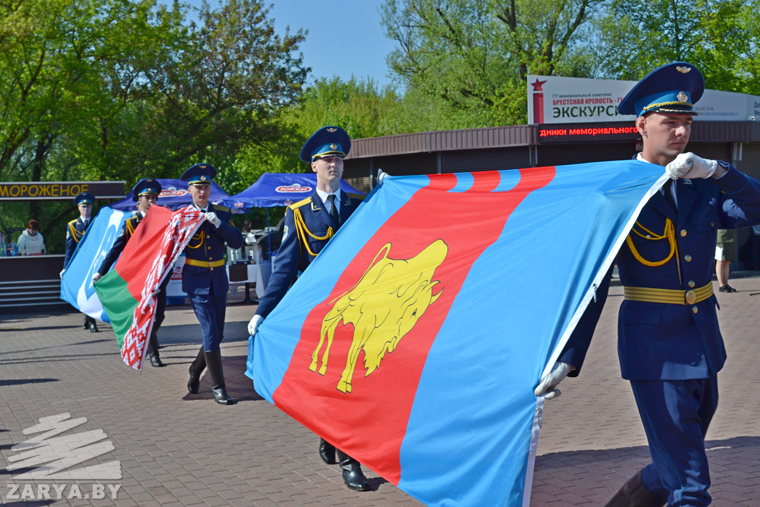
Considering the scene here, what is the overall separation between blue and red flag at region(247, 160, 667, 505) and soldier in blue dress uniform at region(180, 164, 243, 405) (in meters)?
2.78

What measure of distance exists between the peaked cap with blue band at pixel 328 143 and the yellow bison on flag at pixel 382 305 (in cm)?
130

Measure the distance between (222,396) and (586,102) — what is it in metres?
19.7

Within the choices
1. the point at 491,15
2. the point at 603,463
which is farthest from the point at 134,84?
the point at 603,463

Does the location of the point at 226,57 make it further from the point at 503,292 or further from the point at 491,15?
the point at 503,292

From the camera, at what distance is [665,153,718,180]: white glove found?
3.26m

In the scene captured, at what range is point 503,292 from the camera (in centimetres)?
358

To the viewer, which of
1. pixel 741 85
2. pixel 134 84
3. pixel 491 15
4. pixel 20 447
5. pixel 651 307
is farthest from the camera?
pixel 491 15

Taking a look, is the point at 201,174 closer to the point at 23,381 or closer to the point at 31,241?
the point at 23,381

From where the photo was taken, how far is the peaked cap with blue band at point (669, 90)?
3.50 m

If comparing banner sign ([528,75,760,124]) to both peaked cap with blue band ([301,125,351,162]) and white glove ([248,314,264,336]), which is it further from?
white glove ([248,314,264,336])

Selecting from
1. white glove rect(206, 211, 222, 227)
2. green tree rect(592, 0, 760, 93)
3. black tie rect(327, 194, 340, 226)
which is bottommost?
white glove rect(206, 211, 222, 227)

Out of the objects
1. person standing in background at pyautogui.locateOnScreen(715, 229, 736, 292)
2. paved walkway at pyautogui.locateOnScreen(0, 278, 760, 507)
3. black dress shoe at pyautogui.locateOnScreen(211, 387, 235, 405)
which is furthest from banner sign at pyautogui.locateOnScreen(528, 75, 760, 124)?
black dress shoe at pyautogui.locateOnScreen(211, 387, 235, 405)

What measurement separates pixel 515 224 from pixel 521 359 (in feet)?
2.87

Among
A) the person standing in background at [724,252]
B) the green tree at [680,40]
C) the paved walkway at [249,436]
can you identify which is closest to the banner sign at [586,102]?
the person standing in background at [724,252]
